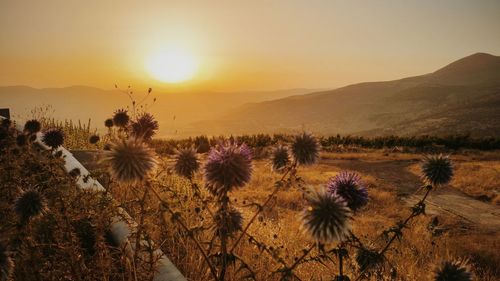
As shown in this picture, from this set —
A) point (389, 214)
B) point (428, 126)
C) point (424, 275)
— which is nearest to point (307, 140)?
point (424, 275)

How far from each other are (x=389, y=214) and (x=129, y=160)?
8.85 metres

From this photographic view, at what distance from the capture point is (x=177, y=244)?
16.5 ft

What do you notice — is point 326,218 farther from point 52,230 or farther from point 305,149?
point 52,230

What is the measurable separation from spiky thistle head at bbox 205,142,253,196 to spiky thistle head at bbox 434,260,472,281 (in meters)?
1.35

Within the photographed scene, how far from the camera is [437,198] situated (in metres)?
12.0

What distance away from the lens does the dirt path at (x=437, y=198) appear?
32.6ft

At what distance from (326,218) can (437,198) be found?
11.1 m

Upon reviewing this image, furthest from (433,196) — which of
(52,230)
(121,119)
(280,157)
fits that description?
(52,230)

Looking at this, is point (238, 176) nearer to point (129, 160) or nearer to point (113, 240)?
point (129, 160)

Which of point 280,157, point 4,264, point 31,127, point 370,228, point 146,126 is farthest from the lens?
point 370,228

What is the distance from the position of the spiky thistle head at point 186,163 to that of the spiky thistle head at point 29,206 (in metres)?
1.08

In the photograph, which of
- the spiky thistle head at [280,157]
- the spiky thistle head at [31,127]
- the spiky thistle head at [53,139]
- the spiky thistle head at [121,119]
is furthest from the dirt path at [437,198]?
the spiky thistle head at [31,127]

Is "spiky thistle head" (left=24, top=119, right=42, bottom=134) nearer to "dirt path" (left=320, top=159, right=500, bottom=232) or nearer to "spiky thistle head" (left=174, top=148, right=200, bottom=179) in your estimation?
"spiky thistle head" (left=174, top=148, right=200, bottom=179)

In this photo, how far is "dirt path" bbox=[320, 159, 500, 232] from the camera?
9.93 m
